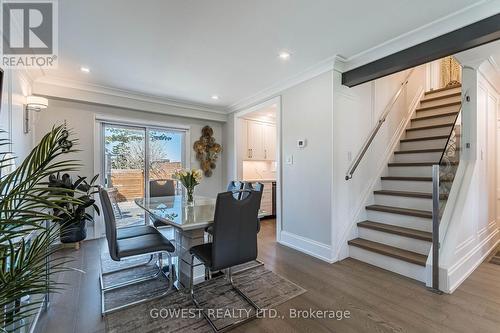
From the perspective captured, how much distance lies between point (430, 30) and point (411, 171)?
201 cm

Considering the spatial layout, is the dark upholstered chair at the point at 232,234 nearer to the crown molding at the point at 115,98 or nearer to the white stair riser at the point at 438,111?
the crown molding at the point at 115,98

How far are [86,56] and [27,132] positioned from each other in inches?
53.3

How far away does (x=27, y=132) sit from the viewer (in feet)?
10.1

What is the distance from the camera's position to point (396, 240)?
281 cm

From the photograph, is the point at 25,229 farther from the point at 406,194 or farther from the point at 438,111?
the point at 438,111

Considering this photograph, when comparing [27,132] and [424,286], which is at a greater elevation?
[27,132]

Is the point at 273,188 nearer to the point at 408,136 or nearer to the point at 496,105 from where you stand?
the point at 408,136

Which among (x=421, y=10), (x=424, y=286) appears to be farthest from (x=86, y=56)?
(x=424, y=286)

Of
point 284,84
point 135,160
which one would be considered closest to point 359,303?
point 284,84

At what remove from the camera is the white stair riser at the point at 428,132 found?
12.1 ft

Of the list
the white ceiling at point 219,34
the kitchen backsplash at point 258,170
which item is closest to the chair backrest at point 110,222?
the white ceiling at point 219,34

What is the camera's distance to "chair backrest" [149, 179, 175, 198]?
375 centimetres

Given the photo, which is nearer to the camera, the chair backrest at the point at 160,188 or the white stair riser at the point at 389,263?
the white stair riser at the point at 389,263

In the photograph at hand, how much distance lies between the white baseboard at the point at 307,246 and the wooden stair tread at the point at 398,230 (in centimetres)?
63
